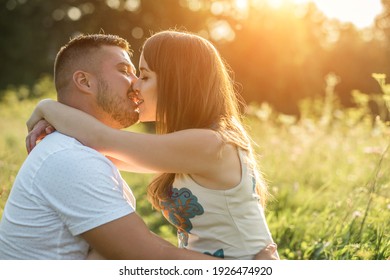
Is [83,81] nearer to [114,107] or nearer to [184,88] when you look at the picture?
[114,107]

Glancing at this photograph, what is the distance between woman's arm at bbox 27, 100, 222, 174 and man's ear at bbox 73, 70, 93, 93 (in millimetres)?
360

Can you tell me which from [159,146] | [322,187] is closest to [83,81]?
[159,146]

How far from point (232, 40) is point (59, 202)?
27.7 meters

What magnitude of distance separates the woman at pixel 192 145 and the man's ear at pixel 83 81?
0.64 feet

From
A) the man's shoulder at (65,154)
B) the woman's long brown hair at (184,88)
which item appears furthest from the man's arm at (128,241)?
the woman's long brown hair at (184,88)

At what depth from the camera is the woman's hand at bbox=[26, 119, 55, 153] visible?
119 inches

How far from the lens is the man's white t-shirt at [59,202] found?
101 inches

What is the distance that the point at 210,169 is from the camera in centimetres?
285

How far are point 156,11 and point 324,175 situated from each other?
2331 centimetres

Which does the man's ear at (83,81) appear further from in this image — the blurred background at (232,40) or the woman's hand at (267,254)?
the blurred background at (232,40)

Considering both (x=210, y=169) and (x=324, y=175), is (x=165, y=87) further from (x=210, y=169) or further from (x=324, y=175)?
(x=324, y=175)

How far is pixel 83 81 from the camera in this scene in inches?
126

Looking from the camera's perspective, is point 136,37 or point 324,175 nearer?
point 324,175

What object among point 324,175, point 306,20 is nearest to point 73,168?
point 324,175
